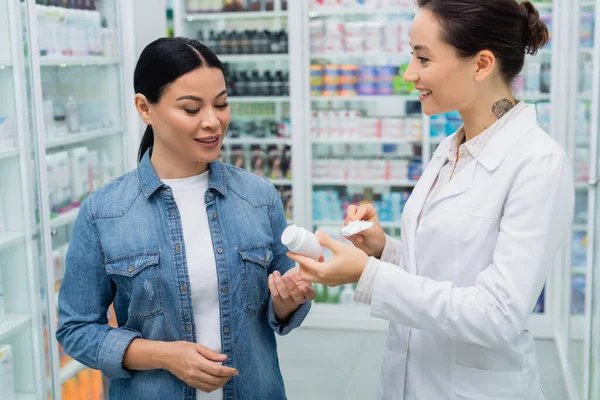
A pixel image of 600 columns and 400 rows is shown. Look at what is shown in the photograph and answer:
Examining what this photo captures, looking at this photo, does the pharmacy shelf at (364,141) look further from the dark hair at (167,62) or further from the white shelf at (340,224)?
the dark hair at (167,62)

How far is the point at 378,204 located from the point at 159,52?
164 inches

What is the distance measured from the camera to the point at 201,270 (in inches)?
66.7

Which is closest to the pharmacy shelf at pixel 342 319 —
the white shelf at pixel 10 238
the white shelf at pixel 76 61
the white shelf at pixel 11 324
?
the white shelf at pixel 76 61

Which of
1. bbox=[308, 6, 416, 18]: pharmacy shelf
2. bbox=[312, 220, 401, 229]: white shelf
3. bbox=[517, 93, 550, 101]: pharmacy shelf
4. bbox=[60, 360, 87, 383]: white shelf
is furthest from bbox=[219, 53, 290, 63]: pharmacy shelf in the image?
bbox=[60, 360, 87, 383]: white shelf

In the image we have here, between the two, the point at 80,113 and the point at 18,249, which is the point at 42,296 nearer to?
the point at 18,249

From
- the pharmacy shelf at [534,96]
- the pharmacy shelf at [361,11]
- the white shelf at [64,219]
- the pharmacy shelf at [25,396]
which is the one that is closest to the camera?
the pharmacy shelf at [25,396]

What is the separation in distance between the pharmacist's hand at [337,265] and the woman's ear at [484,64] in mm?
507

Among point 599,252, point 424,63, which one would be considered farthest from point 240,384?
point 599,252

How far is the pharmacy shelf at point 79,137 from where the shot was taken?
144 inches

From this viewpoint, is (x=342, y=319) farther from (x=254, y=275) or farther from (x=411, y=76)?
(x=411, y=76)

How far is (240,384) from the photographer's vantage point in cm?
174

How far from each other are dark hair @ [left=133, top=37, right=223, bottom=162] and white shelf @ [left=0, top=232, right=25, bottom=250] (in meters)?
1.63

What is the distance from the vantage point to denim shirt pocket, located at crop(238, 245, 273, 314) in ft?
5.69

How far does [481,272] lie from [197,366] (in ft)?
2.18
